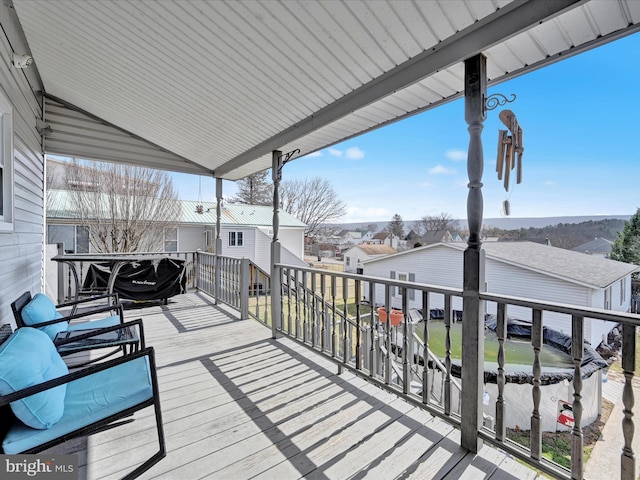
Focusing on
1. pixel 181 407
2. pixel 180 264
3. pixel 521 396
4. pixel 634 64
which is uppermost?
pixel 634 64

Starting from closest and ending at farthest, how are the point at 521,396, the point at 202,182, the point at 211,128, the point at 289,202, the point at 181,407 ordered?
the point at 181,407 < the point at 211,128 < the point at 521,396 < the point at 202,182 < the point at 289,202

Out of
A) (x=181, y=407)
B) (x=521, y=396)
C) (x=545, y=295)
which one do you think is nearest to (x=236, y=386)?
(x=181, y=407)

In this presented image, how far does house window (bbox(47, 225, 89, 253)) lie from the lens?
9656 millimetres

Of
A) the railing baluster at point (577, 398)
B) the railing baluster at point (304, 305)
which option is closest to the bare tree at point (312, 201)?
the railing baluster at point (304, 305)

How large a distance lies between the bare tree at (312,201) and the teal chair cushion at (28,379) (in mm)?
20379

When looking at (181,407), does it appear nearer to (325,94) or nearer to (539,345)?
(539,345)

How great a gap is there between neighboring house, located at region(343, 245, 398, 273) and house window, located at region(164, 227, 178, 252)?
264 inches

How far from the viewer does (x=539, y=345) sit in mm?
1585

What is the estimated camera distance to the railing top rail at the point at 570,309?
1327 millimetres

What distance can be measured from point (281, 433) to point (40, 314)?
2076 millimetres

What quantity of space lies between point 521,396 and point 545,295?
3582 millimetres

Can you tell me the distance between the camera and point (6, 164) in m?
2.81

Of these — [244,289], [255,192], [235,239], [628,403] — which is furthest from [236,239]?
[628,403]

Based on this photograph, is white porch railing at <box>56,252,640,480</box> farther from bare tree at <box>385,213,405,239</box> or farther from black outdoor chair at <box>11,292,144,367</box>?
bare tree at <box>385,213,405,239</box>
